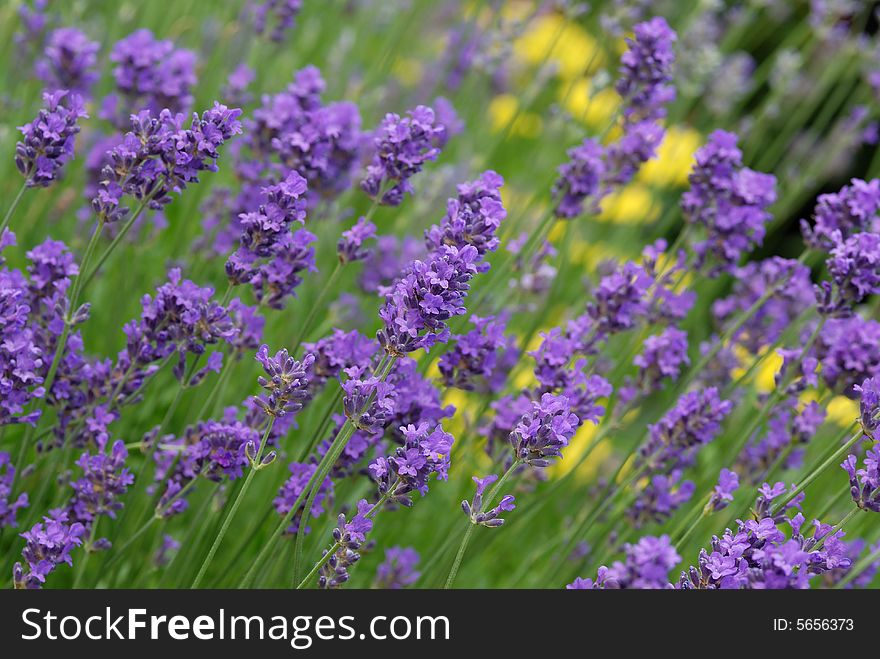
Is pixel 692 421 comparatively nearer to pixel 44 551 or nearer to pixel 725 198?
pixel 725 198

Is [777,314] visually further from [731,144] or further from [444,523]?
[444,523]

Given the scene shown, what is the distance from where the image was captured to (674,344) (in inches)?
103

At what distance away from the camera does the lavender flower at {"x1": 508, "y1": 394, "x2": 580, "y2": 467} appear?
1.80 metres

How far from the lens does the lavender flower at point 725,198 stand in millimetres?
2623

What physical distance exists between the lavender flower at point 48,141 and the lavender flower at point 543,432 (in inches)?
41.9

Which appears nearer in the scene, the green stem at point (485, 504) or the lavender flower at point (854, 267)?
the green stem at point (485, 504)

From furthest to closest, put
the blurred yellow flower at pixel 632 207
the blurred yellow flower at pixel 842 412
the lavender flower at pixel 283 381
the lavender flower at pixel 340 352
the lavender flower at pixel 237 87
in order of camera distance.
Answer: the blurred yellow flower at pixel 632 207
the blurred yellow flower at pixel 842 412
the lavender flower at pixel 237 87
the lavender flower at pixel 340 352
the lavender flower at pixel 283 381

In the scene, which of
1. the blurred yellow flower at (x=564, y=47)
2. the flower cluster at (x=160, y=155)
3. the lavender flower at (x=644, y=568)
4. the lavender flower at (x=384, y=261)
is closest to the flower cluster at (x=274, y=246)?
the flower cluster at (x=160, y=155)

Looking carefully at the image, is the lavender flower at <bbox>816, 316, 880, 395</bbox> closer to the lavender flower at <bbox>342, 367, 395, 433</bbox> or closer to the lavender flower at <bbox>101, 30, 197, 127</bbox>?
the lavender flower at <bbox>342, 367, 395, 433</bbox>

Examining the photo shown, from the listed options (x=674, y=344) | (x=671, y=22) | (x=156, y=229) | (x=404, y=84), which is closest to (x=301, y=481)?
(x=674, y=344)

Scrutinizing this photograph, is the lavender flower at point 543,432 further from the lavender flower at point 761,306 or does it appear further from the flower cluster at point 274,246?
the lavender flower at point 761,306

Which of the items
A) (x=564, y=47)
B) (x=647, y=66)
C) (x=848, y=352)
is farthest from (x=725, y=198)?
Result: (x=564, y=47)

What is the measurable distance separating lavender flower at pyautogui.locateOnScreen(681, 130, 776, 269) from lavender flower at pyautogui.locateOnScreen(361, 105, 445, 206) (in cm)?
78
